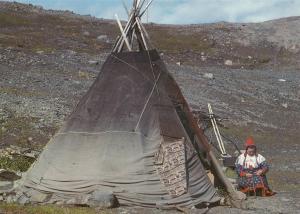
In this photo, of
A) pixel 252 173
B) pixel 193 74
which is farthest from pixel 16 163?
pixel 193 74

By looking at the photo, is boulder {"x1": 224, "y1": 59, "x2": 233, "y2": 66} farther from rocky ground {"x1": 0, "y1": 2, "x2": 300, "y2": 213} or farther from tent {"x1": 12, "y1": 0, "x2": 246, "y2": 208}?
tent {"x1": 12, "y1": 0, "x2": 246, "y2": 208}

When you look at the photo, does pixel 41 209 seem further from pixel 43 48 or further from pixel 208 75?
pixel 43 48

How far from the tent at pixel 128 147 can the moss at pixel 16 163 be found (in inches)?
98.5

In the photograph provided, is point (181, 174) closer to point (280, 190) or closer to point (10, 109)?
point (280, 190)

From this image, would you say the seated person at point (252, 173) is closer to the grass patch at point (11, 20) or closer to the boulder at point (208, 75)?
the boulder at point (208, 75)

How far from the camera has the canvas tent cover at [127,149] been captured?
12.6 metres

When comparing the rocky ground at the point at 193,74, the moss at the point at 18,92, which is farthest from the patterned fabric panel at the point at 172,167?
the moss at the point at 18,92

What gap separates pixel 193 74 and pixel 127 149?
25.5m

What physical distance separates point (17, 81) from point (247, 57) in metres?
27.4

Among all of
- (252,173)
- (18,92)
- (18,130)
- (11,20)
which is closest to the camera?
(252,173)

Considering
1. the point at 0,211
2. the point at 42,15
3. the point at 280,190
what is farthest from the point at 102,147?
the point at 42,15

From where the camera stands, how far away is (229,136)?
85.5ft

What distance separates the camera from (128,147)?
12875 mm

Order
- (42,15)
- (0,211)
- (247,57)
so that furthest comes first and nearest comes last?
(42,15) < (247,57) < (0,211)
